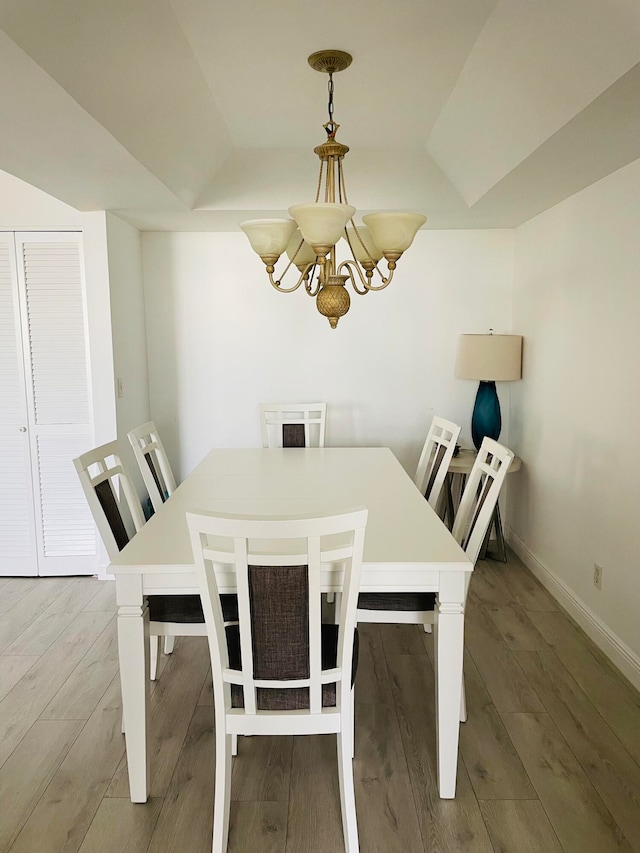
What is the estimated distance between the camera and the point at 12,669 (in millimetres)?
2766

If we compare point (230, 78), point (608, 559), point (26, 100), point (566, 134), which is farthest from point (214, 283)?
point (608, 559)

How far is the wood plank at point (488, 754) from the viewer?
78.1 inches

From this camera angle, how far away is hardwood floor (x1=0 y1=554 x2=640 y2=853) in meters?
1.82

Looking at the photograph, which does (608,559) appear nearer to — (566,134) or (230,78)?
(566,134)

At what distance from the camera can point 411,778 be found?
6.72ft

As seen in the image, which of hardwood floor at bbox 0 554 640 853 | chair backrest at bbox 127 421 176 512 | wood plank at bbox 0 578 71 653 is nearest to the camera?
hardwood floor at bbox 0 554 640 853

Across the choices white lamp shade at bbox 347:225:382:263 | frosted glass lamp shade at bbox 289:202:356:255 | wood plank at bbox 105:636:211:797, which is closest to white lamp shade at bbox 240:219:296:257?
frosted glass lamp shade at bbox 289:202:356:255

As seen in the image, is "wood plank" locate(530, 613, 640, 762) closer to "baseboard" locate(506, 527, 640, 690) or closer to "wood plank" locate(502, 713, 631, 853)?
"baseboard" locate(506, 527, 640, 690)

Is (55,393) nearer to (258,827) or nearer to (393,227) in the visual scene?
(393,227)

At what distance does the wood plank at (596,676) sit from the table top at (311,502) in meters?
1.01

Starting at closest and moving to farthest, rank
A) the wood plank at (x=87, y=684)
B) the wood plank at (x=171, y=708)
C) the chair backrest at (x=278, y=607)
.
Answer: the chair backrest at (x=278, y=607) < the wood plank at (x=171, y=708) < the wood plank at (x=87, y=684)

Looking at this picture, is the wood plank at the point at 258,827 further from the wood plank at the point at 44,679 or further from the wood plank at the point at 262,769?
the wood plank at the point at 44,679

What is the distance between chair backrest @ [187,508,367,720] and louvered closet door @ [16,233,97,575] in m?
2.33

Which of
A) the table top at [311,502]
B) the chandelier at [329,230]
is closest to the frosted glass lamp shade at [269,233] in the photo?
the chandelier at [329,230]
